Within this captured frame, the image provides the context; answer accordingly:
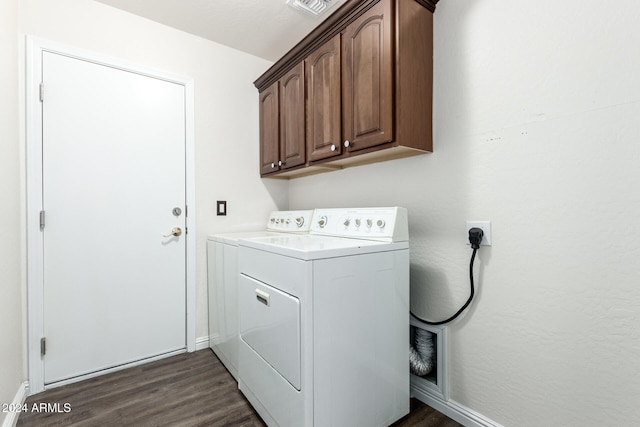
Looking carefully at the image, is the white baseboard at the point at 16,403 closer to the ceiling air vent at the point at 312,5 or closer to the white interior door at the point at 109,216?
the white interior door at the point at 109,216

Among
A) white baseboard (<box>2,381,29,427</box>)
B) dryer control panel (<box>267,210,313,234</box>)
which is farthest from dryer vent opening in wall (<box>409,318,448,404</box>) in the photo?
white baseboard (<box>2,381,29,427</box>)

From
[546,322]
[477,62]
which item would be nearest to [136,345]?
[546,322]

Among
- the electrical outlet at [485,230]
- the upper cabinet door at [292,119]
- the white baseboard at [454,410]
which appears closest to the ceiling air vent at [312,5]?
the upper cabinet door at [292,119]

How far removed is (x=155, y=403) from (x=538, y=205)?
2073 millimetres

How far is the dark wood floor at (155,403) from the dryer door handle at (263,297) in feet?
1.98

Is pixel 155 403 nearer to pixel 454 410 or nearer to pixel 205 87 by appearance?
pixel 454 410

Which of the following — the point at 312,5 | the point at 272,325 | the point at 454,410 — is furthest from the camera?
the point at 312,5

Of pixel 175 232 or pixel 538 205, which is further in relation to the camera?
pixel 175 232

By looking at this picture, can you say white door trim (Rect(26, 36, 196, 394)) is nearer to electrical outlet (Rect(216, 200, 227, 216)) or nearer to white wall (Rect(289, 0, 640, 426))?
electrical outlet (Rect(216, 200, 227, 216))

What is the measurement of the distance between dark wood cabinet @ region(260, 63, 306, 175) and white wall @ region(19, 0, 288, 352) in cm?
15

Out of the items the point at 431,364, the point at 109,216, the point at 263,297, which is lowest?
the point at 431,364

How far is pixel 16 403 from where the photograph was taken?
1461 mm

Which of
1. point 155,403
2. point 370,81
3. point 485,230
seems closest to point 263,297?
point 155,403

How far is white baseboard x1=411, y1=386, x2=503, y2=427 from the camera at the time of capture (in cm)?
133
